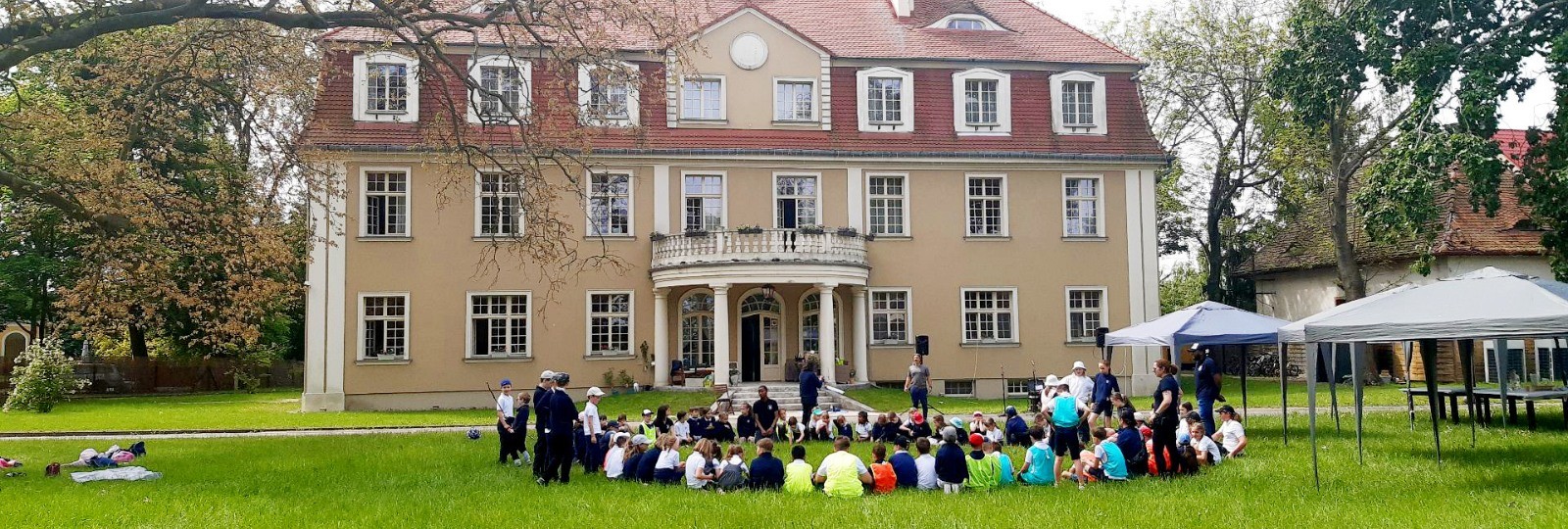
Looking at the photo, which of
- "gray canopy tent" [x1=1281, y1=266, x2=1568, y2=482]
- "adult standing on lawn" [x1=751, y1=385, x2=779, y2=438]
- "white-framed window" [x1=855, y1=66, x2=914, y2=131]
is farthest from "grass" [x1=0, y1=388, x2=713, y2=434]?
"gray canopy tent" [x1=1281, y1=266, x2=1568, y2=482]

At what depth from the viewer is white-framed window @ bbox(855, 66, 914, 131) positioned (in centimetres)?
2775

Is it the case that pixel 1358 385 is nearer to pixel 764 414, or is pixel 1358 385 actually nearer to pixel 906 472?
pixel 906 472

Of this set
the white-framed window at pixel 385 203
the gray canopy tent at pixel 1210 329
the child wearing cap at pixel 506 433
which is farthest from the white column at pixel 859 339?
the child wearing cap at pixel 506 433

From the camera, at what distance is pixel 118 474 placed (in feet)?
43.9

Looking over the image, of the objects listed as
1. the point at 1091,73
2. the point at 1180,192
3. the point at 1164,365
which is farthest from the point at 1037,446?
the point at 1180,192

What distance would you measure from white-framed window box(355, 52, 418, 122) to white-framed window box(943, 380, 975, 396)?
544 inches

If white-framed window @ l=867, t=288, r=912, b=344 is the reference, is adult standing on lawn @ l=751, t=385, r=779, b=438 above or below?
below

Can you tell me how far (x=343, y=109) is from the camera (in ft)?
85.7

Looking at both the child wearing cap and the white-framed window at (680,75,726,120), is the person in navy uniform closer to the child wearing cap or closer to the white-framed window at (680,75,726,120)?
the child wearing cap

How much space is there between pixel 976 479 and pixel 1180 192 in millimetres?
29531

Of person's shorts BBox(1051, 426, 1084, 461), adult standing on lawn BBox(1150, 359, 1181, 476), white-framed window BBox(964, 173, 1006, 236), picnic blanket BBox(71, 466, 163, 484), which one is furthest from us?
white-framed window BBox(964, 173, 1006, 236)

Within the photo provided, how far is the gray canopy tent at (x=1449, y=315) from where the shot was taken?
10969 millimetres

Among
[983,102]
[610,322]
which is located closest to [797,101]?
[983,102]

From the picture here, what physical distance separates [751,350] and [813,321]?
164 cm
